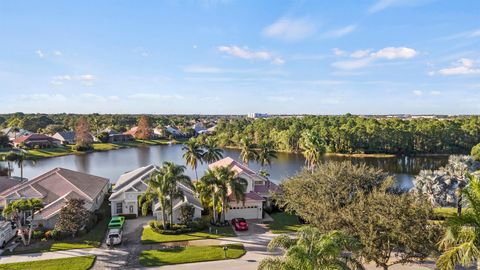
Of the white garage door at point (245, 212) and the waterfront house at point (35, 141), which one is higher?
the waterfront house at point (35, 141)

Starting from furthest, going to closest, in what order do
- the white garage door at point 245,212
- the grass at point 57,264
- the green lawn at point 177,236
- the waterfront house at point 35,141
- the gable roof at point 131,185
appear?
the waterfront house at point 35,141 < the gable roof at point 131,185 < the white garage door at point 245,212 < the green lawn at point 177,236 < the grass at point 57,264

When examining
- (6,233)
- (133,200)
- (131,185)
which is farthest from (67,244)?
(131,185)

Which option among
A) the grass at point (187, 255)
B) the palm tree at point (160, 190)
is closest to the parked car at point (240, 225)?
the grass at point (187, 255)

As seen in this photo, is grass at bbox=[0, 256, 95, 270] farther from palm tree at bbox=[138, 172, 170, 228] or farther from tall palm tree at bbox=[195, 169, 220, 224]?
tall palm tree at bbox=[195, 169, 220, 224]

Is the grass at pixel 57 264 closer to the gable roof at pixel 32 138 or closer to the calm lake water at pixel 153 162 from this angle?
the calm lake water at pixel 153 162

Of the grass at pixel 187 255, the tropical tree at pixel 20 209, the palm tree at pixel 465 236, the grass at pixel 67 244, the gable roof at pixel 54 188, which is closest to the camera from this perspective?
the palm tree at pixel 465 236

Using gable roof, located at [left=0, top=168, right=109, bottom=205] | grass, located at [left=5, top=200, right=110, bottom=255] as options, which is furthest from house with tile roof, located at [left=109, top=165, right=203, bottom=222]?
grass, located at [left=5, top=200, right=110, bottom=255]

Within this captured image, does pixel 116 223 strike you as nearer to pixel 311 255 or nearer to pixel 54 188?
pixel 54 188
